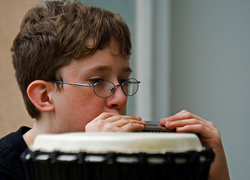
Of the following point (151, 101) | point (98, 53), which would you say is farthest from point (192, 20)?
point (98, 53)

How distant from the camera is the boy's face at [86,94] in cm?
133

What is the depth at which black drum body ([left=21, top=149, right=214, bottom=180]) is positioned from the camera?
765 millimetres

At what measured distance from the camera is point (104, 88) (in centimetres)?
133

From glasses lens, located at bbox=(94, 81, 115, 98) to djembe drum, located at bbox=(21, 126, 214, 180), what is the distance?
1.69ft

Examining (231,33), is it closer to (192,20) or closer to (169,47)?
(192,20)

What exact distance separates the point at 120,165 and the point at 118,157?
2 cm

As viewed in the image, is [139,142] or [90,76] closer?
[139,142]

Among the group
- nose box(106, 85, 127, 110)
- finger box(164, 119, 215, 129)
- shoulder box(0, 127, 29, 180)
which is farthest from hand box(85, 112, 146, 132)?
shoulder box(0, 127, 29, 180)

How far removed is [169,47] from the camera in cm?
254

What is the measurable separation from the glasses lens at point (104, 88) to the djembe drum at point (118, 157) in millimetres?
515

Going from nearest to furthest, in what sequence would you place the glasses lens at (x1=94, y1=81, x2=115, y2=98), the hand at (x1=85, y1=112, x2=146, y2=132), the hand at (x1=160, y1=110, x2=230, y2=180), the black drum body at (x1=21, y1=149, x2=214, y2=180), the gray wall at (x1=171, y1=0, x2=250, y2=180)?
the black drum body at (x1=21, y1=149, x2=214, y2=180), the hand at (x1=85, y1=112, x2=146, y2=132), the hand at (x1=160, y1=110, x2=230, y2=180), the glasses lens at (x1=94, y1=81, x2=115, y2=98), the gray wall at (x1=171, y1=0, x2=250, y2=180)

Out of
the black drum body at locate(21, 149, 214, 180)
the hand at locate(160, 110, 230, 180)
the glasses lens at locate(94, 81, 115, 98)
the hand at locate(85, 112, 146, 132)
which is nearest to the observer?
the black drum body at locate(21, 149, 214, 180)

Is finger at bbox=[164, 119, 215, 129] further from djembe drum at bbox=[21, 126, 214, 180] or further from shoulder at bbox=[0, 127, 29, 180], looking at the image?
shoulder at bbox=[0, 127, 29, 180]

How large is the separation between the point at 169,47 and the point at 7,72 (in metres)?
1.32
